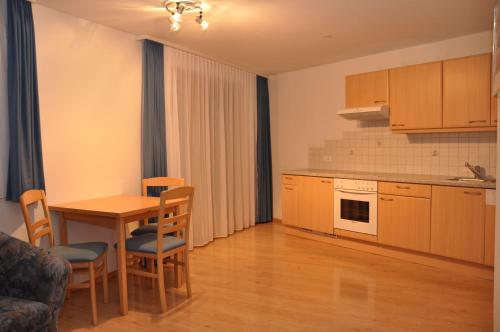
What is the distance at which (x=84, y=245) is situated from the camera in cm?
279

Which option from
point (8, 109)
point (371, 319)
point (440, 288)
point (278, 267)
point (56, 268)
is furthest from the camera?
point (278, 267)

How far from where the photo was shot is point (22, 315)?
1.78m

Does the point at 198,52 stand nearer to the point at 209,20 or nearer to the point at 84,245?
the point at 209,20

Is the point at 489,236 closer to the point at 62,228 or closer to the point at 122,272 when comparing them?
the point at 122,272

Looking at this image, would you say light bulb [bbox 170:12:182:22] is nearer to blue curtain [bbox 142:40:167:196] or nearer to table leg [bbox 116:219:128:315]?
blue curtain [bbox 142:40:167:196]

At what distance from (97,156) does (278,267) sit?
215cm

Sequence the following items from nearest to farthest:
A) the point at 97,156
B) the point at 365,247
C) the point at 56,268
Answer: the point at 56,268 → the point at 97,156 → the point at 365,247

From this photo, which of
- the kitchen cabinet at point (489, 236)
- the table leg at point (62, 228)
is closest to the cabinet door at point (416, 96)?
the kitchen cabinet at point (489, 236)

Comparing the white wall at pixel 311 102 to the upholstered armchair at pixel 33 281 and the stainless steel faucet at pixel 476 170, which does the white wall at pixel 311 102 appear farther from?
the upholstered armchair at pixel 33 281

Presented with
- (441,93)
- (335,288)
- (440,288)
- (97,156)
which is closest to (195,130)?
(97,156)

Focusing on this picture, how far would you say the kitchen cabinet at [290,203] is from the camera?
4883mm

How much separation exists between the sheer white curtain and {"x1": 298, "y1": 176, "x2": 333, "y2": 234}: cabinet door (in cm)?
100

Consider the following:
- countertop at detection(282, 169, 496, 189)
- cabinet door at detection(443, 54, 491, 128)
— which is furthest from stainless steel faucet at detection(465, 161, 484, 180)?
cabinet door at detection(443, 54, 491, 128)

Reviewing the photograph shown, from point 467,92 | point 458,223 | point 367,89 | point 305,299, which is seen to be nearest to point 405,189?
point 458,223
